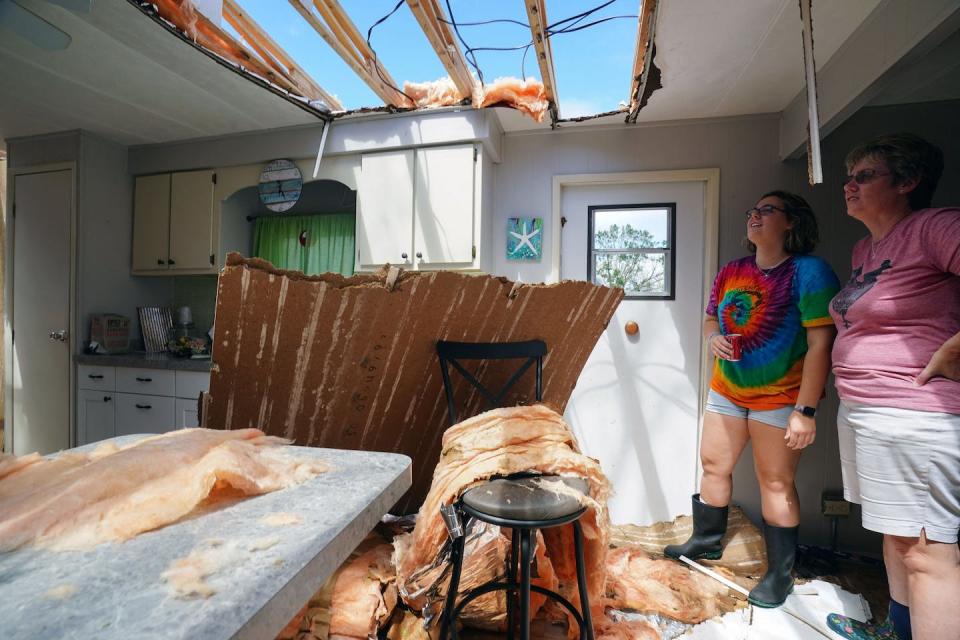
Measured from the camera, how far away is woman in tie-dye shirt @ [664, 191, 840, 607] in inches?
68.5

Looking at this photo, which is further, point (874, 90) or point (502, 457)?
point (874, 90)

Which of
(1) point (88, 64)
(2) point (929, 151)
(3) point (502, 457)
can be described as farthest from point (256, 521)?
(1) point (88, 64)

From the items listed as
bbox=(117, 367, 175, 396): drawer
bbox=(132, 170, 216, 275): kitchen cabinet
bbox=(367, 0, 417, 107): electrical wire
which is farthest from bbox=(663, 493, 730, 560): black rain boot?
bbox=(132, 170, 216, 275): kitchen cabinet

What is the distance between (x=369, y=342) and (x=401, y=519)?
1.08m

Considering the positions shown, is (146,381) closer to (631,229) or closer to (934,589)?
(631,229)

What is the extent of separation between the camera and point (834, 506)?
2381 mm

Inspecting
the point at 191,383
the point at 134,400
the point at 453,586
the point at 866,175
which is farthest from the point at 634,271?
the point at 134,400

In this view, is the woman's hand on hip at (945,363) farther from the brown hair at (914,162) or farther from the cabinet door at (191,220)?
the cabinet door at (191,220)

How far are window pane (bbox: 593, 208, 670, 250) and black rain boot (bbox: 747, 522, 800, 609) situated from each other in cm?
167

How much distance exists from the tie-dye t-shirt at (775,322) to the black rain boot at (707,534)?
2.08 feet

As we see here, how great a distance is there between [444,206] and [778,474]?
2.25 m

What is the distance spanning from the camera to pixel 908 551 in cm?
135

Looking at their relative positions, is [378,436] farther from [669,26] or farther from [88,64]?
[88,64]

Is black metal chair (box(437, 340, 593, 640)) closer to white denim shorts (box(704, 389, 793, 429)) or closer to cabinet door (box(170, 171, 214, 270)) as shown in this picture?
white denim shorts (box(704, 389, 793, 429))
